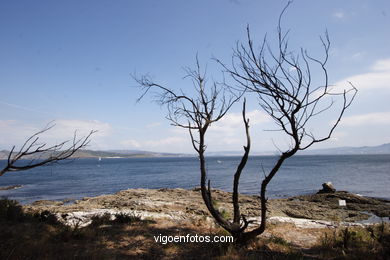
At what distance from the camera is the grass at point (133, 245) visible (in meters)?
6.33

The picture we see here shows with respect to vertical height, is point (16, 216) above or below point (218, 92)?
below

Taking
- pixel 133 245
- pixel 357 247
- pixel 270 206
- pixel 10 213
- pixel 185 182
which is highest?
pixel 10 213

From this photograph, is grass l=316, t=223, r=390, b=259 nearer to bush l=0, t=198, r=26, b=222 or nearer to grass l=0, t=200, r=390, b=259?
grass l=0, t=200, r=390, b=259

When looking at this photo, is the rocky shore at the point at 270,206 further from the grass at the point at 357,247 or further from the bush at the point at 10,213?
the grass at the point at 357,247

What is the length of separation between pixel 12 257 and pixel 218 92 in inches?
277

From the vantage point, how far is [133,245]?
289 inches

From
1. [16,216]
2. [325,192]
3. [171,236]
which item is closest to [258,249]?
[171,236]

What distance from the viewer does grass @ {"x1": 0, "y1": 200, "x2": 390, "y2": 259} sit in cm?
633

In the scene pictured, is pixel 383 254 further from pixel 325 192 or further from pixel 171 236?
pixel 325 192

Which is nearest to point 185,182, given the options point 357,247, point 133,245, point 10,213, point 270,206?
point 270,206

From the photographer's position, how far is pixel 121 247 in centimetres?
714

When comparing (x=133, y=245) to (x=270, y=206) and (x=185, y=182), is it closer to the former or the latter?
(x=270, y=206)

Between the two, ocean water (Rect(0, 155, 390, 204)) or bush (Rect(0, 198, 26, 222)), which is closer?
bush (Rect(0, 198, 26, 222))

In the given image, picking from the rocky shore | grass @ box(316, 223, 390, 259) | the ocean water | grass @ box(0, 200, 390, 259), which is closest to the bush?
grass @ box(0, 200, 390, 259)
